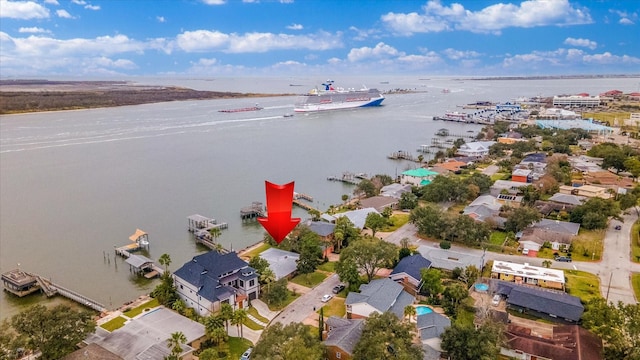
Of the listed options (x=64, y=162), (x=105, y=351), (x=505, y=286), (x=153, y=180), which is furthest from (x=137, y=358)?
(x=64, y=162)

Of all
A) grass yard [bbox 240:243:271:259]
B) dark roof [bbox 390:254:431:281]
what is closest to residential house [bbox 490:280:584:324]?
dark roof [bbox 390:254:431:281]

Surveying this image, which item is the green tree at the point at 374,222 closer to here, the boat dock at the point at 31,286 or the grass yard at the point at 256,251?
the grass yard at the point at 256,251

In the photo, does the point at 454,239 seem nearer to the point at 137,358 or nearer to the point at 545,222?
the point at 545,222

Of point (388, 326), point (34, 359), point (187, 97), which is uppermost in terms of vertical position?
point (187, 97)

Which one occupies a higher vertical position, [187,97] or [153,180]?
[187,97]

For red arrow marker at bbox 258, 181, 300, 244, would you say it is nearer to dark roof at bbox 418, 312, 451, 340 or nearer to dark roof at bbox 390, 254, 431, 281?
dark roof at bbox 418, 312, 451, 340
